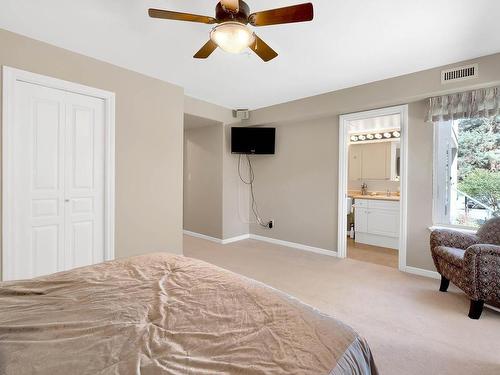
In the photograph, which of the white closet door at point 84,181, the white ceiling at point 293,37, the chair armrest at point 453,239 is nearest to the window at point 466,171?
the chair armrest at point 453,239

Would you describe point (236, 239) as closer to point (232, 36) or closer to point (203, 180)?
point (203, 180)

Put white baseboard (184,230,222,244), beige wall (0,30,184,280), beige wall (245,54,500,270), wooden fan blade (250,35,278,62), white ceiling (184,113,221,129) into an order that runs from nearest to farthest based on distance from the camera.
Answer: wooden fan blade (250,35,278,62), beige wall (0,30,184,280), beige wall (245,54,500,270), white ceiling (184,113,221,129), white baseboard (184,230,222,244)

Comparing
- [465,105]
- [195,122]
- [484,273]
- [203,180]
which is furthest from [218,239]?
[465,105]

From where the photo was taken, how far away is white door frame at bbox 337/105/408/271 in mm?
3361

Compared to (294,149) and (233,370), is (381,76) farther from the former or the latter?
(233,370)

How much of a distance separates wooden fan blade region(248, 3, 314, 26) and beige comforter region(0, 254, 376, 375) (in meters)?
1.55

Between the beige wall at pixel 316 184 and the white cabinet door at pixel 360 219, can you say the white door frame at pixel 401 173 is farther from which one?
the white cabinet door at pixel 360 219

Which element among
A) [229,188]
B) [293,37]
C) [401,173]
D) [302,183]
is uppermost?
[293,37]

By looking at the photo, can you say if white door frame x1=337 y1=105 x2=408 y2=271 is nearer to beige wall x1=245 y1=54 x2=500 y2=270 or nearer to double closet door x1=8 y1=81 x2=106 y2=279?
beige wall x1=245 y1=54 x2=500 y2=270

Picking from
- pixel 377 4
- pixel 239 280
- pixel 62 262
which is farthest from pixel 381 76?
pixel 62 262

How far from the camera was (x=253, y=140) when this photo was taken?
4.75m

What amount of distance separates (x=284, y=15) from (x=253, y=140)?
10.5 feet

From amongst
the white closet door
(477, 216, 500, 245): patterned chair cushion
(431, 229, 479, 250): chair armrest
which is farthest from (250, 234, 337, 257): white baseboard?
the white closet door

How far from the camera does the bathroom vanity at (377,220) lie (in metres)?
4.48
